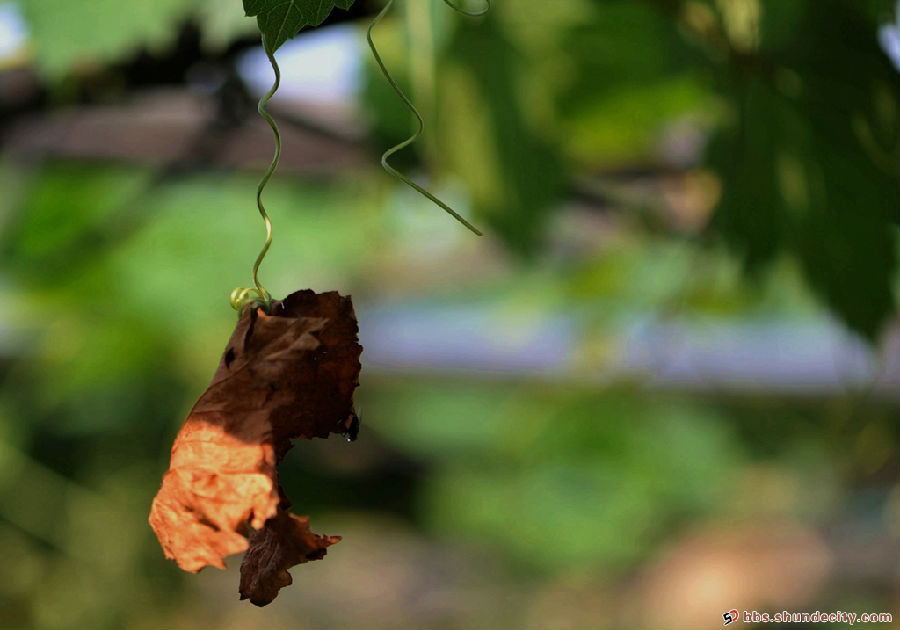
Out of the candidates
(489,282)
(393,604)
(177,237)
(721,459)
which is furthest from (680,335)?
(393,604)

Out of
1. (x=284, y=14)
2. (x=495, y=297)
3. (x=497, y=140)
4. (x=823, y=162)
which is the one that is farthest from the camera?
(x=495, y=297)

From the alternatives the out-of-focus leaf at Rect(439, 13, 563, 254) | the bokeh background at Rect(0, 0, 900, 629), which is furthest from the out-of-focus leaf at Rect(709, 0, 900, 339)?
the out-of-focus leaf at Rect(439, 13, 563, 254)

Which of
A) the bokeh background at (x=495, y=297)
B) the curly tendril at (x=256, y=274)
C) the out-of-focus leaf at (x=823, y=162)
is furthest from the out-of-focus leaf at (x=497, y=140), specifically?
the curly tendril at (x=256, y=274)

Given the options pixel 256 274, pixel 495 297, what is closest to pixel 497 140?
pixel 256 274

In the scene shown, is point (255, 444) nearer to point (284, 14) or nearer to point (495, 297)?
point (284, 14)

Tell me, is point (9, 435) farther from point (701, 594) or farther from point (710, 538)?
point (710, 538)

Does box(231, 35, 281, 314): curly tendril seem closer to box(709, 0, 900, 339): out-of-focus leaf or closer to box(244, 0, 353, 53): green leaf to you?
box(244, 0, 353, 53): green leaf
